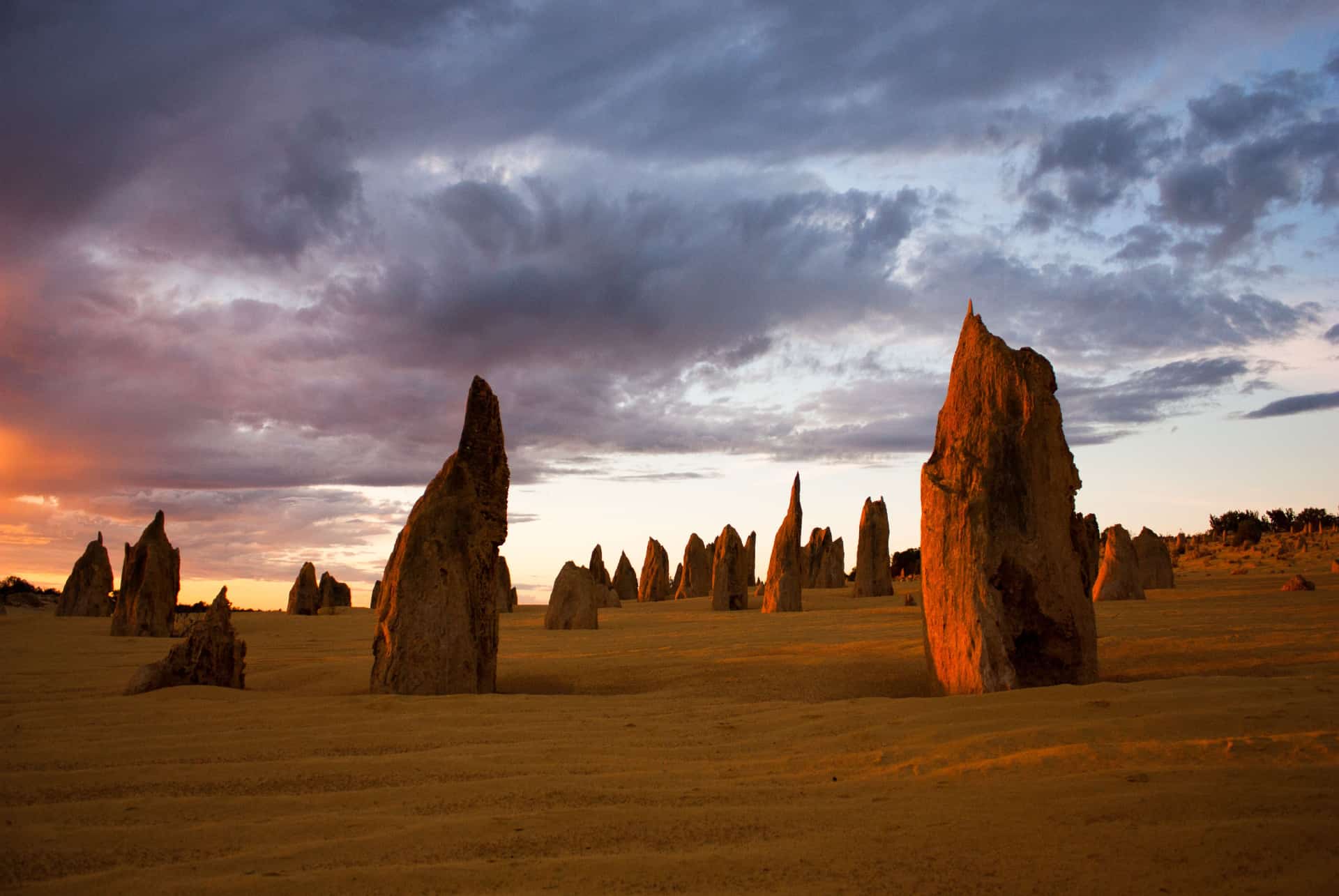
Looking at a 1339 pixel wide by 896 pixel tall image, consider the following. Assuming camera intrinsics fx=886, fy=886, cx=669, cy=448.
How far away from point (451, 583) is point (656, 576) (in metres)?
28.2

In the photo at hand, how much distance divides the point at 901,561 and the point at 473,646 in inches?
1673


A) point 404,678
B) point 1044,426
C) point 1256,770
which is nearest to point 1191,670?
point 1044,426

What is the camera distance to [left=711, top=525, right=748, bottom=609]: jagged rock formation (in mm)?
22625

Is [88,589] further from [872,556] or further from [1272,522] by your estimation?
[1272,522]

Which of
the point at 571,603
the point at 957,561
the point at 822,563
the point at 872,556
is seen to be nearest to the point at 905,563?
the point at 822,563

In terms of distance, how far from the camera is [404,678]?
22.3 feet

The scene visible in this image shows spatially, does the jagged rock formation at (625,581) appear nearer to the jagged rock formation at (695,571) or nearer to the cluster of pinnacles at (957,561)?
the jagged rock formation at (695,571)

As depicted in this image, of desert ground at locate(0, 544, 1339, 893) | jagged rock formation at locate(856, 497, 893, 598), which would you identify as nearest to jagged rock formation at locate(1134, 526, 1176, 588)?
jagged rock formation at locate(856, 497, 893, 598)

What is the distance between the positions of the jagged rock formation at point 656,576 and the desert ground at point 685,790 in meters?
27.7

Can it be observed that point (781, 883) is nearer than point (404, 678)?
Yes

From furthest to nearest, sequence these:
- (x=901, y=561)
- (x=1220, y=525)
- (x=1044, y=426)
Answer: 1. (x=901, y=561)
2. (x=1220, y=525)
3. (x=1044, y=426)

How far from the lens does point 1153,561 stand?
18.7 m

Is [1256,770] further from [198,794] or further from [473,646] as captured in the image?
[473,646]

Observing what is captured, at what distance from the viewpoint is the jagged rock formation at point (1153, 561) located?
18.5m
